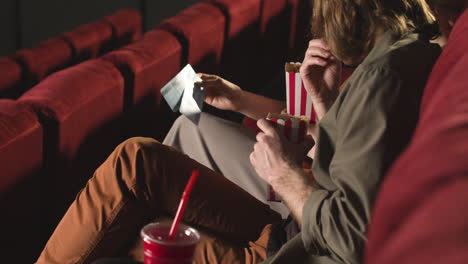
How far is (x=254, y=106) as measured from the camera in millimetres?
1435

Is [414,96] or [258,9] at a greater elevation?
[414,96]

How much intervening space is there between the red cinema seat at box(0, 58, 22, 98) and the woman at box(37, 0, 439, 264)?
0.87 meters

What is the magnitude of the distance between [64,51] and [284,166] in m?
1.32

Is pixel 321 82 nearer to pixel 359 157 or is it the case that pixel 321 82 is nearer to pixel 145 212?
pixel 145 212

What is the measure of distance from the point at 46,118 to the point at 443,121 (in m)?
0.91

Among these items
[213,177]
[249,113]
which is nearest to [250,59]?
[249,113]

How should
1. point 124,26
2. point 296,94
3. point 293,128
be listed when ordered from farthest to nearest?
1. point 124,26
2. point 296,94
3. point 293,128

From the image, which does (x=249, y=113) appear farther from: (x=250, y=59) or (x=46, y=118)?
(x=250, y=59)

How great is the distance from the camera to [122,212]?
39.5 inches

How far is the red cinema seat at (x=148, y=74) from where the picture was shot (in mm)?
1460

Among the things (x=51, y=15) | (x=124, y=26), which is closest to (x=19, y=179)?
(x=124, y=26)

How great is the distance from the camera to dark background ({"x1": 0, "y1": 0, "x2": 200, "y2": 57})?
10.7 feet

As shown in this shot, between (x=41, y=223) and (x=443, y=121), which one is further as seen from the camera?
(x=41, y=223)

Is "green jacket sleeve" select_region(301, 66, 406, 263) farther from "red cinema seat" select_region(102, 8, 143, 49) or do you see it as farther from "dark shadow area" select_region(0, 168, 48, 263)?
"red cinema seat" select_region(102, 8, 143, 49)
